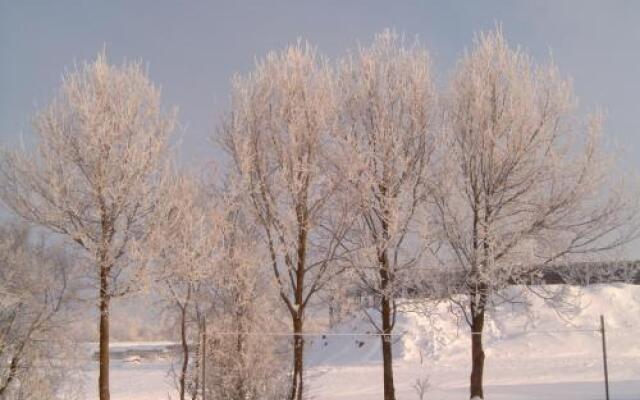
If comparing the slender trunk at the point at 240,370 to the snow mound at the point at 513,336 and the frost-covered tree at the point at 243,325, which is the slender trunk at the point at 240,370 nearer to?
the frost-covered tree at the point at 243,325

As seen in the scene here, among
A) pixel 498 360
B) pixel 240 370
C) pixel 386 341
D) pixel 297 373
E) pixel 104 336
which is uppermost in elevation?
pixel 104 336

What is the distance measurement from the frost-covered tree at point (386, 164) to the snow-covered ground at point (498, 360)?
2933 millimetres

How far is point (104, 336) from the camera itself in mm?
12820

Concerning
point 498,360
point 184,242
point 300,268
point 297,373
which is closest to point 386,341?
point 297,373

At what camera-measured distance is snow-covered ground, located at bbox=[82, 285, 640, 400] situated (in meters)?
20.0

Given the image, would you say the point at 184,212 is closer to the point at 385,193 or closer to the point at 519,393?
the point at 385,193

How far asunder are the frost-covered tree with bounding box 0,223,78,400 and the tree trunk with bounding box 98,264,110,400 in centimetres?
164

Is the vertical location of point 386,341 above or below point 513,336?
Answer: above

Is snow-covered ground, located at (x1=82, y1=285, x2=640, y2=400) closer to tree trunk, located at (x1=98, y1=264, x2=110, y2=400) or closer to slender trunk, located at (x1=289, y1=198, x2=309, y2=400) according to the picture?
slender trunk, located at (x1=289, y1=198, x2=309, y2=400)

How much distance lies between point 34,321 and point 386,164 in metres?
8.50

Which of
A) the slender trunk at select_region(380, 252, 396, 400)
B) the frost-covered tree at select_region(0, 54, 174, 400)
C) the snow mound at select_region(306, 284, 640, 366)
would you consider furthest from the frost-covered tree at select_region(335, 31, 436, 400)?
the snow mound at select_region(306, 284, 640, 366)

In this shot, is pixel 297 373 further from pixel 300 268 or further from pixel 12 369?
pixel 12 369

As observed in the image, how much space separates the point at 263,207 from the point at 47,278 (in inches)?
224

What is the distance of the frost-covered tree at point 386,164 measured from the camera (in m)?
14.6
